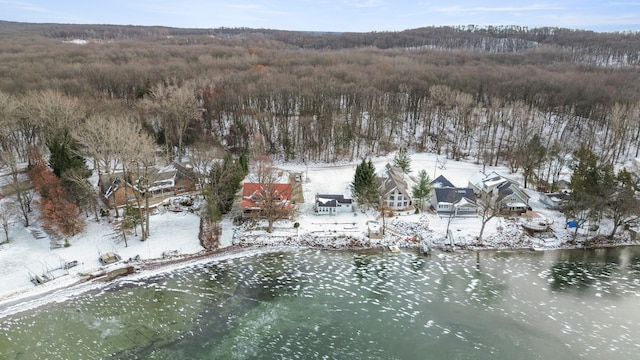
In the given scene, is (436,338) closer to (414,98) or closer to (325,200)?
(325,200)

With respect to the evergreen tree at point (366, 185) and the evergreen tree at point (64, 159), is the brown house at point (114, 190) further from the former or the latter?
the evergreen tree at point (366, 185)

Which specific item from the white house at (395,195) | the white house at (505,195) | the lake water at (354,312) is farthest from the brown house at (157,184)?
the white house at (505,195)

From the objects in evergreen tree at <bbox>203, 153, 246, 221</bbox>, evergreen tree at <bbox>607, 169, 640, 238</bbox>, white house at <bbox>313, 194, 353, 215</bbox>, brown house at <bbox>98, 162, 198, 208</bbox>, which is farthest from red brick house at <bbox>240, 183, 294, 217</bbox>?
evergreen tree at <bbox>607, 169, 640, 238</bbox>

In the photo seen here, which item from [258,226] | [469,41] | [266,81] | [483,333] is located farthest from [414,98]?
[469,41]

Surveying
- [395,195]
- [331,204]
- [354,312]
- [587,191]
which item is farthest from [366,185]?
[587,191]

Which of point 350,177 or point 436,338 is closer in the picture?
point 436,338
